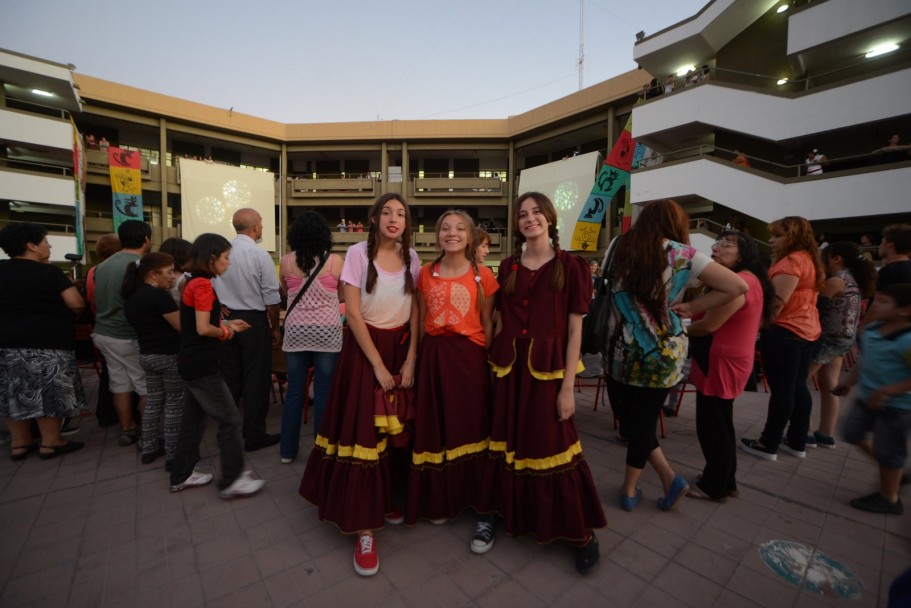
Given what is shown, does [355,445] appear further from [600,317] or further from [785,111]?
[785,111]

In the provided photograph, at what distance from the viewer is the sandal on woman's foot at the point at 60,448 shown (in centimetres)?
339

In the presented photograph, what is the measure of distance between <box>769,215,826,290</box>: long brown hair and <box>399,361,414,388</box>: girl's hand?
3.28 m

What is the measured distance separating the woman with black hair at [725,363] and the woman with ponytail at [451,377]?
157cm

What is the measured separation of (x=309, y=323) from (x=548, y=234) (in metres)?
2.00

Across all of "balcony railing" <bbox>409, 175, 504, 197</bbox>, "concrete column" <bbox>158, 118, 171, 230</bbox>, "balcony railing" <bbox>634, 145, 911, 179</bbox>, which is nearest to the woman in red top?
"balcony railing" <bbox>634, 145, 911, 179</bbox>

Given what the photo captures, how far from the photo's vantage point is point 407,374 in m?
2.26

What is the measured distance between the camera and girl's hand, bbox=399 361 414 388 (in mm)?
2250

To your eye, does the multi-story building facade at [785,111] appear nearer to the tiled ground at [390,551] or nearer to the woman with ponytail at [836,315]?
the woman with ponytail at [836,315]

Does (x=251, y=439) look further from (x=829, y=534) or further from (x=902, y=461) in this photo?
(x=902, y=461)

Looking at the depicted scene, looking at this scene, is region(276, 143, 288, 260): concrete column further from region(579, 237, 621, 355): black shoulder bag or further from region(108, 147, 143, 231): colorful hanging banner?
region(579, 237, 621, 355): black shoulder bag

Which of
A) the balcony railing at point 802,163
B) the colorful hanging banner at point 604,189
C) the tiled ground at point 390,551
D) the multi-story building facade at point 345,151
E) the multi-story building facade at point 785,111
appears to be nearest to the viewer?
the tiled ground at point 390,551

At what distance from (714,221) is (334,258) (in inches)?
576

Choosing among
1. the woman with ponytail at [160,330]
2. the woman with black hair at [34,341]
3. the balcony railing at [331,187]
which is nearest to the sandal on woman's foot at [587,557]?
the woman with ponytail at [160,330]

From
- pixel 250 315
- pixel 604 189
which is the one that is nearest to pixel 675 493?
pixel 250 315
